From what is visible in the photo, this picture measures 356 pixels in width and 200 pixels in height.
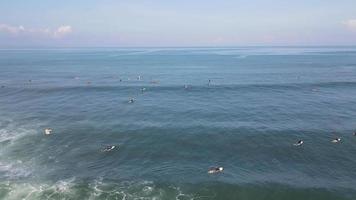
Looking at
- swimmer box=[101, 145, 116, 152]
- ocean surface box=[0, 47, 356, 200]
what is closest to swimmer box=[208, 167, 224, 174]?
ocean surface box=[0, 47, 356, 200]

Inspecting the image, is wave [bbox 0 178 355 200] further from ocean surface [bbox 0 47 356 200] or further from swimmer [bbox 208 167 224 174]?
swimmer [bbox 208 167 224 174]

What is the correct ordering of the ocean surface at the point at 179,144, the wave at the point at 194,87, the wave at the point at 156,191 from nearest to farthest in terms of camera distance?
the wave at the point at 156,191
the ocean surface at the point at 179,144
the wave at the point at 194,87

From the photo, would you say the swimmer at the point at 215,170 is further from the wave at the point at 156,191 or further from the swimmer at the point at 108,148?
the swimmer at the point at 108,148

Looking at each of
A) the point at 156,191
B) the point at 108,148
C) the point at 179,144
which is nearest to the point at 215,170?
the point at 156,191

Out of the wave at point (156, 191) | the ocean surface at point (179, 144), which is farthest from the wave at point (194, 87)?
the wave at point (156, 191)

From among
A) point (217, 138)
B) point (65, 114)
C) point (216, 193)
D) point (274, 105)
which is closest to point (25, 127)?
point (65, 114)

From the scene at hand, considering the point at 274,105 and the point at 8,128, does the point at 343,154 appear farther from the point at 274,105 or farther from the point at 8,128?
the point at 8,128

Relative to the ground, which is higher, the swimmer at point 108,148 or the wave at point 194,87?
the wave at point 194,87

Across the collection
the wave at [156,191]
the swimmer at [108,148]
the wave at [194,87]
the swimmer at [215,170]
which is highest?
the wave at [194,87]

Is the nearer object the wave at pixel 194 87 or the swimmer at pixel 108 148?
the swimmer at pixel 108 148

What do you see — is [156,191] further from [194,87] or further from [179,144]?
[194,87]

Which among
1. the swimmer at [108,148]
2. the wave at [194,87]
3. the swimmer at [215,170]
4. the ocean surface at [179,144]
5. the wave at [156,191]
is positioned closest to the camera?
the wave at [156,191]
